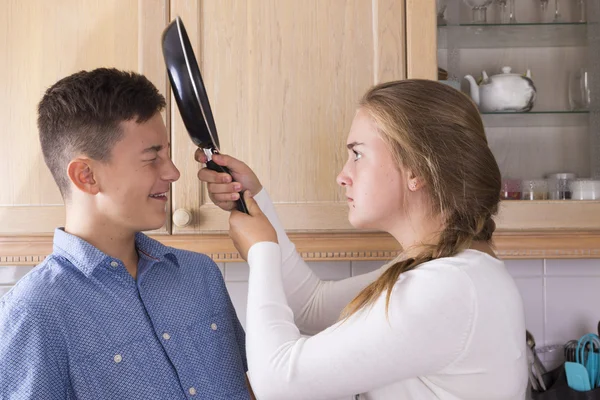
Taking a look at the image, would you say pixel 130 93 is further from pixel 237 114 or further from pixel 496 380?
pixel 496 380

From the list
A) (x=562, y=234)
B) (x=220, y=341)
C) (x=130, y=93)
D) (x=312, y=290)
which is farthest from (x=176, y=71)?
(x=562, y=234)

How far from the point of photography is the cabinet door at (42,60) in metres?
1.46

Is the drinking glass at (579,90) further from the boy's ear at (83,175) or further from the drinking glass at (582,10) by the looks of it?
the boy's ear at (83,175)

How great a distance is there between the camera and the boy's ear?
1022mm

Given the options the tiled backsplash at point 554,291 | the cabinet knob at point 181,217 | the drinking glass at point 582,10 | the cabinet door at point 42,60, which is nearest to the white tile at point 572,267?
the tiled backsplash at point 554,291

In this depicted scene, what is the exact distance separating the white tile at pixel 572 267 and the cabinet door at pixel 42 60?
1.12 metres

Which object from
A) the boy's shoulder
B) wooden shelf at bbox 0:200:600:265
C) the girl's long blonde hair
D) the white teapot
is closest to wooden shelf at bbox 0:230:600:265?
wooden shelf at bbox 0:200:600:265

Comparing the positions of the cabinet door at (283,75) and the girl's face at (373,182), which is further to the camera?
the cabinet door at (283,75)

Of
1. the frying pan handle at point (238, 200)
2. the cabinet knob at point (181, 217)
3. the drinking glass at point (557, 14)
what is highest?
the drinking glass at point (557, 14)

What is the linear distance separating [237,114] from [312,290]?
415 millimetres

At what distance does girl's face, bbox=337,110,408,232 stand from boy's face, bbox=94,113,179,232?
0.32 m

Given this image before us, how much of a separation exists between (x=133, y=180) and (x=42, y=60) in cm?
59

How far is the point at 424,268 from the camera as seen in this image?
0.98 m

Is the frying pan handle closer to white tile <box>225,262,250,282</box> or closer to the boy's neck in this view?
the boy's neck
